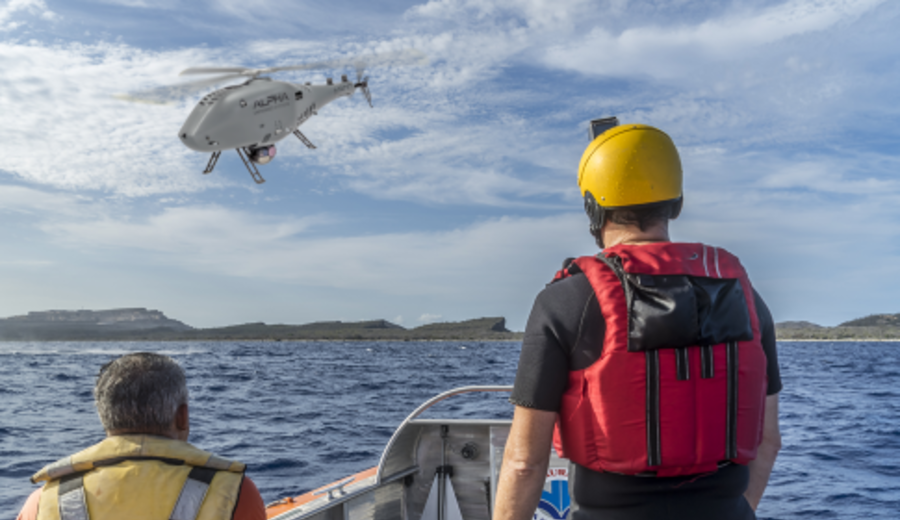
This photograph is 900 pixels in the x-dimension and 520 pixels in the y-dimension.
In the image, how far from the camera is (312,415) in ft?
71.9

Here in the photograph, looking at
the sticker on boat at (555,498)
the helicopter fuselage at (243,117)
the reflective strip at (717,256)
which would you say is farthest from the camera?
the helicopter fuselage at (243,117)

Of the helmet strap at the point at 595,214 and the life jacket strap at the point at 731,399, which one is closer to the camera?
the life jacket strap at the point at 731,399

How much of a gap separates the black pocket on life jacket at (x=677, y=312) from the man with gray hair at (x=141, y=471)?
1240 millimetres

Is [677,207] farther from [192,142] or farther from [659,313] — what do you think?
[192,142]

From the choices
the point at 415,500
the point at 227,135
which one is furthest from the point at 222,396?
the point at 415,500

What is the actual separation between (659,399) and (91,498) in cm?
156

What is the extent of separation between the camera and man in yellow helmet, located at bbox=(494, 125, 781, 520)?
161 centimetres

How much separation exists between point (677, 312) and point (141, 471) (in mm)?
1515

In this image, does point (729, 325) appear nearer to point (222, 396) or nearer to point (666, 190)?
point (666, 190)

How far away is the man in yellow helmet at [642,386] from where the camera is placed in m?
1.61

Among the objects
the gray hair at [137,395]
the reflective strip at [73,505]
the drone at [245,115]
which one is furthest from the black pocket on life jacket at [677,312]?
the drone at [245,115]

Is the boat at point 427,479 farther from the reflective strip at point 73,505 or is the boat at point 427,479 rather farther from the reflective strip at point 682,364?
the reflective strip at point 682,364

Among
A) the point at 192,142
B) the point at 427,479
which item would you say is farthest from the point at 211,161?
the point at 427,479

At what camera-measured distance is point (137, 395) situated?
1891 mm
